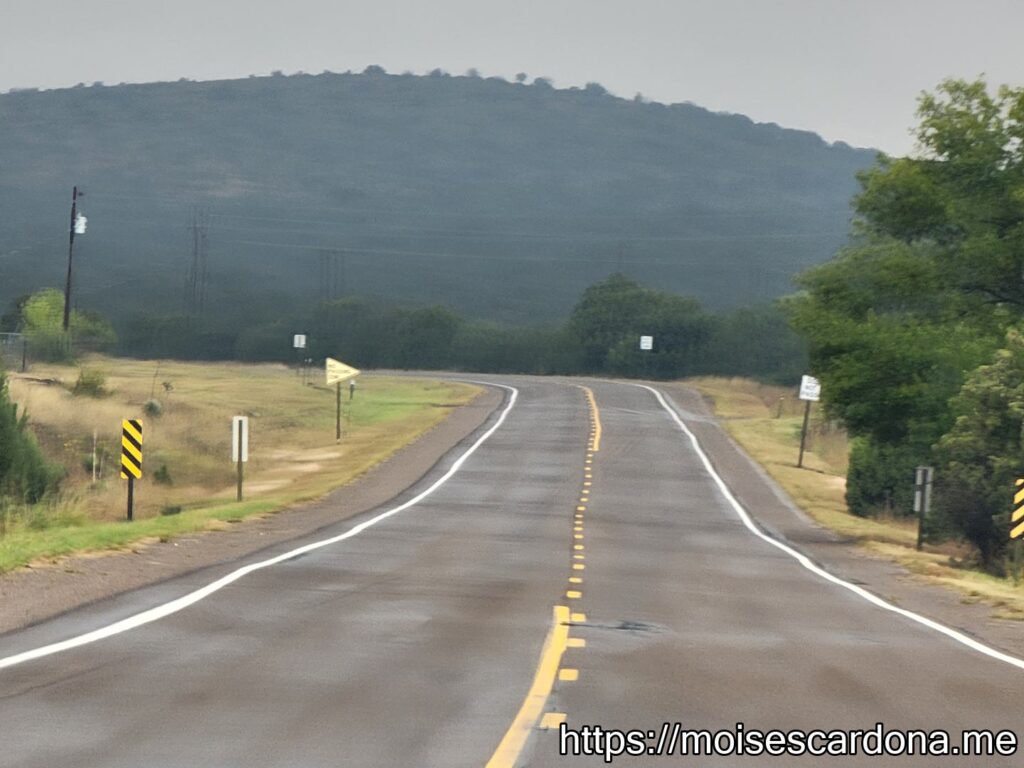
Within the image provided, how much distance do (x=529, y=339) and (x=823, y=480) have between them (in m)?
75.7

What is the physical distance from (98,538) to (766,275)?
168 metres

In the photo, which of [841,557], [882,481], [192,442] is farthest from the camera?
[192,442]

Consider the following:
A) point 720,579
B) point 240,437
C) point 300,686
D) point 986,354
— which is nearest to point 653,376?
point 986,354

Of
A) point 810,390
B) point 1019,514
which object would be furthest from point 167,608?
point 810,390

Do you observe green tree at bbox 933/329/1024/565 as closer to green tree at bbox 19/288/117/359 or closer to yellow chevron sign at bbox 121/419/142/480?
yellow chevron sign at bbox 121/419/142/480

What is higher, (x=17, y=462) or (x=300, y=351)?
(x=300, y=351)

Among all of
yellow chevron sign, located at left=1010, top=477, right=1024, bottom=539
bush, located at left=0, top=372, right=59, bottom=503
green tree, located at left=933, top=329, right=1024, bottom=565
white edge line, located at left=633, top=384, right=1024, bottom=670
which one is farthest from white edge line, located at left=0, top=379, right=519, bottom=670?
green tree, located at left=933, top=329, right=1024, bottom=565

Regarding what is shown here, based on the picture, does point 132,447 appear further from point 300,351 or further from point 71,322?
point 300,351

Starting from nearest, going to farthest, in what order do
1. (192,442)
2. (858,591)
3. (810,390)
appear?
1. (858,591)
2. (810,390)
3. (192,442)

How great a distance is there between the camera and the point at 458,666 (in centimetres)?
1119

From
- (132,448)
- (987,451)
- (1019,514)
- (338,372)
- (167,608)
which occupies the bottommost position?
(167,608)

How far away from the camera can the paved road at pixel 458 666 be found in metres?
8.46

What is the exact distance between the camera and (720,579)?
67.4ft

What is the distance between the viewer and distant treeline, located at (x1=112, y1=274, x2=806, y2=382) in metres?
110
